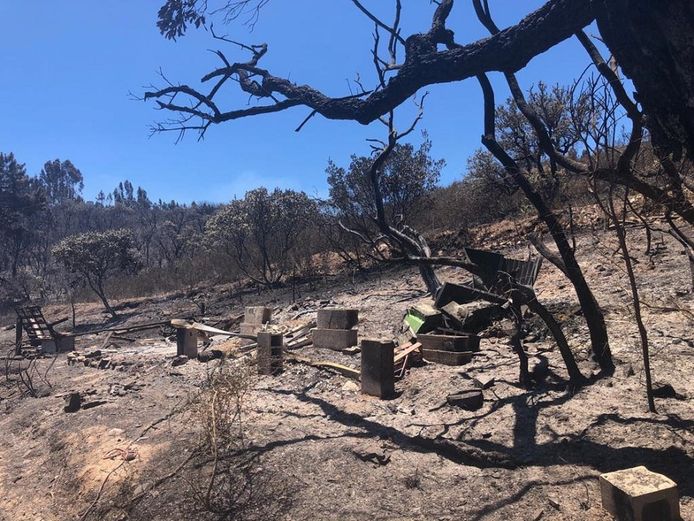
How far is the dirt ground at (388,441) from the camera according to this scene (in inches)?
149

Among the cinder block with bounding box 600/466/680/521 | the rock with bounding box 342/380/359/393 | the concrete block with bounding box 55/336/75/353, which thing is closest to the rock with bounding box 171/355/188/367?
the rock with bounding box 342/380/359/393

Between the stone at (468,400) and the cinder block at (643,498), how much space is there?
7.14 feet

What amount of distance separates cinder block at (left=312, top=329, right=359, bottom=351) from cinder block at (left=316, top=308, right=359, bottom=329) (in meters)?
0.10

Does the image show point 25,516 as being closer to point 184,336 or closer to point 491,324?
point 184,336

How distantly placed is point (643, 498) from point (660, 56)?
7.29ft

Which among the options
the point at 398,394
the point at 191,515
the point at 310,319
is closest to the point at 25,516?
the point at 191,515

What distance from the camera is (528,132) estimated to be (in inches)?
722

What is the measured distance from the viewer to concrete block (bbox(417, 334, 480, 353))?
22.7 ft

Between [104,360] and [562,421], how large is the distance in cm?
896

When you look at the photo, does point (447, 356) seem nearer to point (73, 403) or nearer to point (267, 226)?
point (73, 403)

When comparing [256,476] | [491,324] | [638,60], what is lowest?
[256,476]

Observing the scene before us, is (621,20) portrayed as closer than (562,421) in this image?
Yes

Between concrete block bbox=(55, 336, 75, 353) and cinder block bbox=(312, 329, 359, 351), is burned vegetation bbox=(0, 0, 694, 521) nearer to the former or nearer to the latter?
cinder block bbox=(312, 329, 359, 351)

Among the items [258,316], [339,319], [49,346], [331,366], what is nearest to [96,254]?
[49,346]
